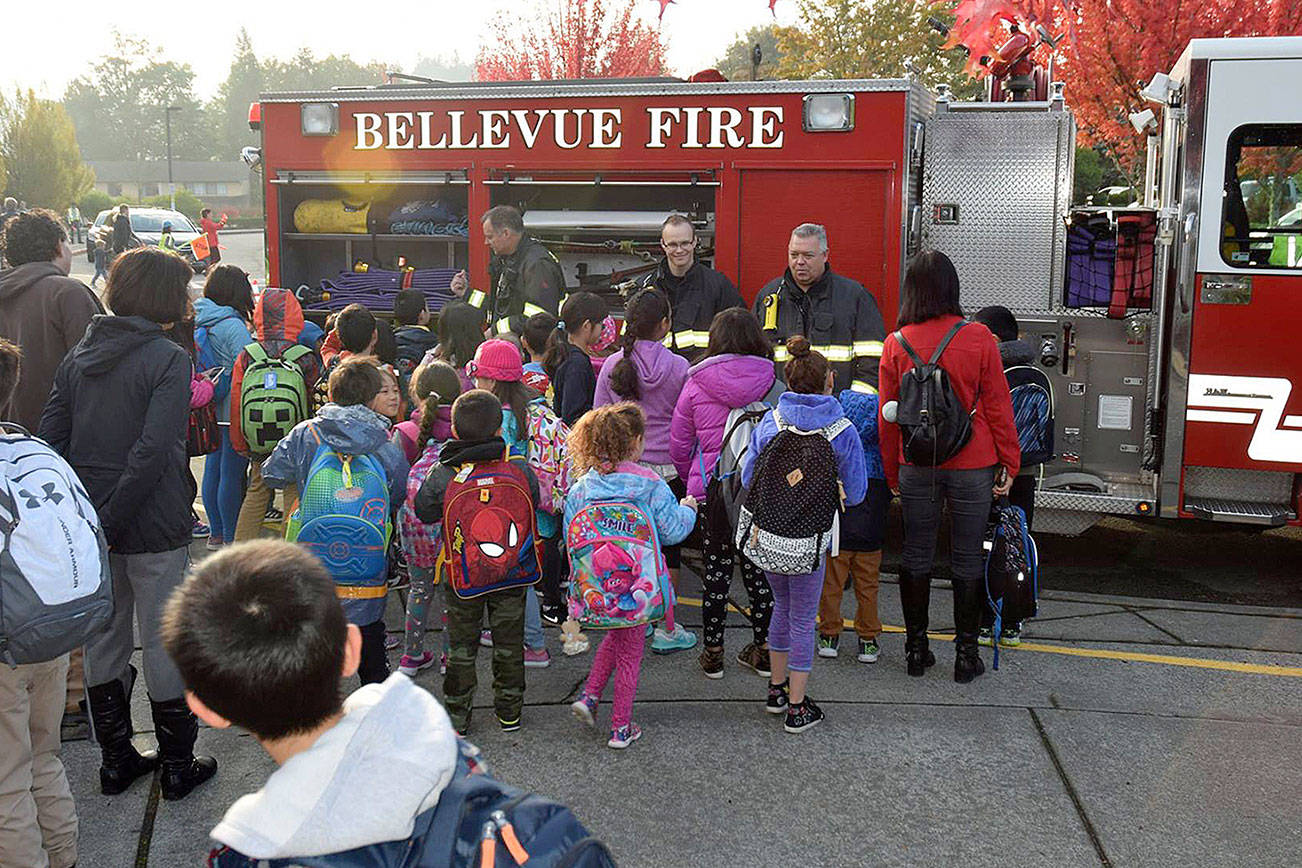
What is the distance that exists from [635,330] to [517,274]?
5.79 ft

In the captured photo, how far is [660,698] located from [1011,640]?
181 centimetres

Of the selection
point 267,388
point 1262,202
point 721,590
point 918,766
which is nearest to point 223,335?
point 267,388

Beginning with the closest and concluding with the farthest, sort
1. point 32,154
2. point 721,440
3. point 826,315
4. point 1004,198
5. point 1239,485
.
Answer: point 721,440 < point 826,315 < point 1239,485 < point 1004,198 < point 32,154

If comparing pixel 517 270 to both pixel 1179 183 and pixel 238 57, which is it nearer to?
pixel 1179 183

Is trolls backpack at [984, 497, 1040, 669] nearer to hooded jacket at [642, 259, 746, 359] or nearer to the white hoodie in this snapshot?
hooded jacket at [642, 259, 746, 359]

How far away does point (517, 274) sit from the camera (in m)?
7.02

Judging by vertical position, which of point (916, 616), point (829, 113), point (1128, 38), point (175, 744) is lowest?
point (175, 744)

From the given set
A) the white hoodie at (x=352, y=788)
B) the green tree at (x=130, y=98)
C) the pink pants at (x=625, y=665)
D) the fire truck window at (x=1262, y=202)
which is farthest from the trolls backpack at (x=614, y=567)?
the green tree at (x=130, y=98)

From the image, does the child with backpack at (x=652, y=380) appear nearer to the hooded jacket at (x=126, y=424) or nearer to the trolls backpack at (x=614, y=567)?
the trolls backpack at (x=614, y=567)

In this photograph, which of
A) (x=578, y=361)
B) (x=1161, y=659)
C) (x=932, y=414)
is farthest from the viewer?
(x=578, y=361)

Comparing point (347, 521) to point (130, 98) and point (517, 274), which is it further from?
point (130, 98)

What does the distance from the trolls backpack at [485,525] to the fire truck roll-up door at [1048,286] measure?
11.5 feet

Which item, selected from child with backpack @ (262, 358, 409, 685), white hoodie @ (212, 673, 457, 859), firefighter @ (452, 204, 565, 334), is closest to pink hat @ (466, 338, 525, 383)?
child with backpack @ (262, 358, 409, 685)

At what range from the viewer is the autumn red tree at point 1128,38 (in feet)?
44.7
